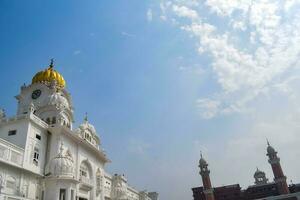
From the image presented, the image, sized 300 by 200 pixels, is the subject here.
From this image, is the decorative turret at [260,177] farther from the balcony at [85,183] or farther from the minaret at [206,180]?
the balcony at [85,183]

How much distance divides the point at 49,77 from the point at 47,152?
16734 millimetres

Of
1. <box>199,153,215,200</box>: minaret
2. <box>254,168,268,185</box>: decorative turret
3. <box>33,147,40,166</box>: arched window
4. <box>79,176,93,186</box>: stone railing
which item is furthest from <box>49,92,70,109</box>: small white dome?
<box>254,168,268,185</box>: decorative turret

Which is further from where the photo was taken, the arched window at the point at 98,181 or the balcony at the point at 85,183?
the arched window at the point at 98,181

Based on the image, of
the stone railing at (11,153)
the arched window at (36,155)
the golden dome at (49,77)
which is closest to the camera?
the stone railing at (11,153)

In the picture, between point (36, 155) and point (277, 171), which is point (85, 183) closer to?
point (36, 155)

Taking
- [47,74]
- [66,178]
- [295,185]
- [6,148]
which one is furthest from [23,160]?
[295,185]

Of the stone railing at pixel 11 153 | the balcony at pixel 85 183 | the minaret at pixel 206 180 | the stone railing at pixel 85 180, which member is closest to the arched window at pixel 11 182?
the stone railing at pixel 11 153

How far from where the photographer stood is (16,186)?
26.1m

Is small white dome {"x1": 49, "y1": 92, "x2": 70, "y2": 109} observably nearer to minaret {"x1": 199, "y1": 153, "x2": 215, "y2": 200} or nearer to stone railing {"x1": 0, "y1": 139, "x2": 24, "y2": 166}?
stone railing {"x1": 0, "y1": 139, "x2": 24, "y2": 166}

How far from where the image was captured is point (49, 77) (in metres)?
44.5

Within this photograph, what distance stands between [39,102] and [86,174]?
12.6 metres

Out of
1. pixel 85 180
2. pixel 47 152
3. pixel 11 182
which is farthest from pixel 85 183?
pixel 11 182

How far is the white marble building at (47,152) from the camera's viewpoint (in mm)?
26422

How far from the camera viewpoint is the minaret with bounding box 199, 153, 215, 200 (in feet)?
262
